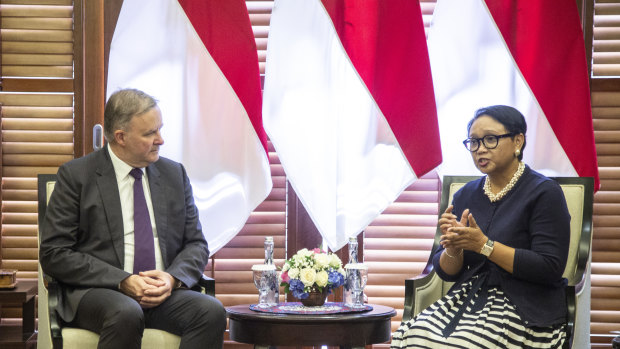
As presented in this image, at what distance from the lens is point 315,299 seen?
3373 mm

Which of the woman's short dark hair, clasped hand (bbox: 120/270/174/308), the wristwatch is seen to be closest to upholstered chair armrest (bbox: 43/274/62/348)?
clasped hand (bbox: 120/270/174/308)

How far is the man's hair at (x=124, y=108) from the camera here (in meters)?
3.28

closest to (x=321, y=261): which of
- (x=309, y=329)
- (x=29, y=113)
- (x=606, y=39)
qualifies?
(x=309, y=329)

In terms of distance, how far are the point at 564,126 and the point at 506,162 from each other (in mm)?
820

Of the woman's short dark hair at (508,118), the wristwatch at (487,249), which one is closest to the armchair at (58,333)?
the wristwatch at (487,249)

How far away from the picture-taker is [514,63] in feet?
12.8

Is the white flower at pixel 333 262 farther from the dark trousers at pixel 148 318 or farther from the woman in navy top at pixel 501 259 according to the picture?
the dark trousers at pixel 148 318

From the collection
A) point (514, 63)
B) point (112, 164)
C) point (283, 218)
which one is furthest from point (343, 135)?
point (112, 164)

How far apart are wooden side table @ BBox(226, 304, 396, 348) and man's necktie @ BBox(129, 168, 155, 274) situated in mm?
457

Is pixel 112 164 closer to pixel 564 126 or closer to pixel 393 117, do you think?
pixel 393 117

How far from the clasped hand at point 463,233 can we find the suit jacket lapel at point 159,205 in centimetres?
121

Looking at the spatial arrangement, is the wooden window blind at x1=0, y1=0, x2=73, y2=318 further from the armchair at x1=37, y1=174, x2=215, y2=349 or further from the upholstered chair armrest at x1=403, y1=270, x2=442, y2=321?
the upholstered chair armrest at x1=403, y1=270, x2=442, y2=321

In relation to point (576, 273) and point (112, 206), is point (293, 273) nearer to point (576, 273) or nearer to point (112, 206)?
point (112, 206)

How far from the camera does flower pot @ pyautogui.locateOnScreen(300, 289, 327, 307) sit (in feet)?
11.0
